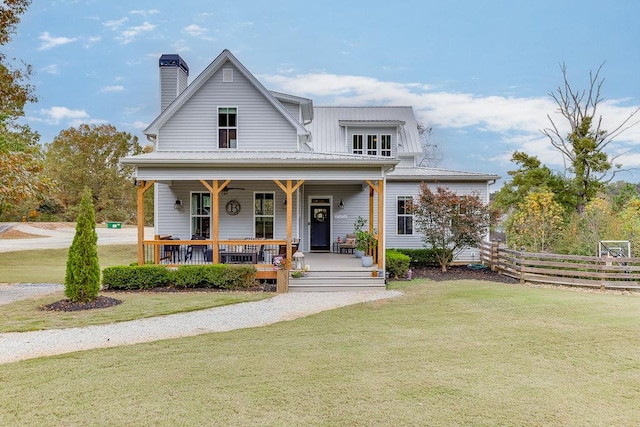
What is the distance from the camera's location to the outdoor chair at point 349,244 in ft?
59.2

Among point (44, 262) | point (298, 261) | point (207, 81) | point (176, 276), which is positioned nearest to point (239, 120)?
point (207, 81)

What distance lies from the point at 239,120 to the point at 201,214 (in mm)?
3905

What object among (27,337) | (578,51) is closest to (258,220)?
(27,337)

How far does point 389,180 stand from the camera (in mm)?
19125

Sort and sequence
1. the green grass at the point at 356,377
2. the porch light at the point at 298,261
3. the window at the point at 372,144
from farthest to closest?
1. the window at the point at 372,144
2. the porch light at the point at 298,261
3. the green grass at the point at 356,377

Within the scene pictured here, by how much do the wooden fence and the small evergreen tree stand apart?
12692 mm

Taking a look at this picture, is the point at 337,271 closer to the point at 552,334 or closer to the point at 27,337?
the point at 552,334

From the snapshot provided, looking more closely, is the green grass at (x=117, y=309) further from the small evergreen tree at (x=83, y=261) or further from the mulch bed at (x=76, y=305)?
the small evergreen tree at (x=83, y=261)

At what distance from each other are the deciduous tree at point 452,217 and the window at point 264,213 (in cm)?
546

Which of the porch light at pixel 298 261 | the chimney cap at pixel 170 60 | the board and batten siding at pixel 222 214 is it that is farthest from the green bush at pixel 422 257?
the chimney cap at pixel 170 60

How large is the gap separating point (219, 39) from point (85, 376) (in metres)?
22.1

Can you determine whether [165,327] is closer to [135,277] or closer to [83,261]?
[83,261]

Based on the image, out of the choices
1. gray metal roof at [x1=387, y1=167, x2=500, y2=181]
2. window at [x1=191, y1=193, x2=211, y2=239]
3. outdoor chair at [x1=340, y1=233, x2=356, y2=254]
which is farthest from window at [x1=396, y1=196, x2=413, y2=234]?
window at [x1=191, y1=193, x2=211, y2=239]

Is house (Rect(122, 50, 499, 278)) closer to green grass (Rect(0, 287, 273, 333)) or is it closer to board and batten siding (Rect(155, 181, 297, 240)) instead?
board and batten siding (Rect(155, 181, 297, 240))
